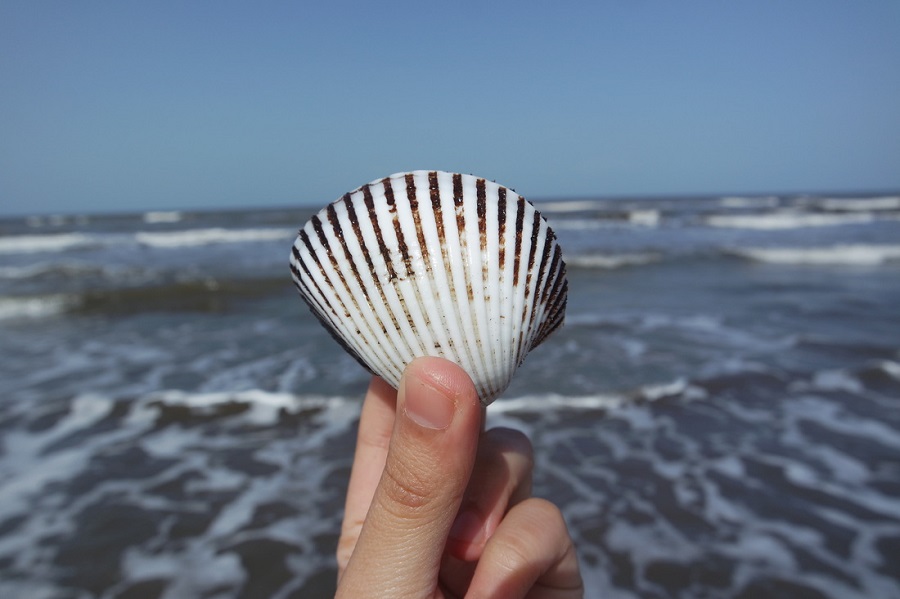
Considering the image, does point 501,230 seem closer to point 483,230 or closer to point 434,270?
point 483,230

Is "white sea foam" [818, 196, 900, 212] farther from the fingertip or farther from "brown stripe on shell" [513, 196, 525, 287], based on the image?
the fingertip

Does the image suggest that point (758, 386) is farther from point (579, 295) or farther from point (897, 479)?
point (579, 295)

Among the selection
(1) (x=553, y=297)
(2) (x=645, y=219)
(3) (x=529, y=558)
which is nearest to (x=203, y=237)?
(2) (x=645, y=219)

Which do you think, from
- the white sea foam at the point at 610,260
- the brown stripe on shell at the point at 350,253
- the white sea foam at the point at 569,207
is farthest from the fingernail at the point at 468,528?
the white sea foam at the point at 569,207

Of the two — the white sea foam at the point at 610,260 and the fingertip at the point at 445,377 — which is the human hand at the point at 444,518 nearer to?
the fingertip at the point at 445,377

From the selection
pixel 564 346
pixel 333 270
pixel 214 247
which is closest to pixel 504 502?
pixel 333 270

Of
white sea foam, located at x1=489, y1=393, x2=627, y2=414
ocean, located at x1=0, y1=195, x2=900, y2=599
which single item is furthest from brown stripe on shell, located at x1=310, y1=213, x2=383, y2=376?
white sea foam, located at x1=489, y1=393, x2=627, y2=414
